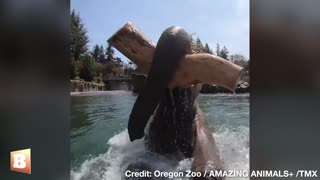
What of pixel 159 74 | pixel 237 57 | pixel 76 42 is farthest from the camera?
pixel 76 42

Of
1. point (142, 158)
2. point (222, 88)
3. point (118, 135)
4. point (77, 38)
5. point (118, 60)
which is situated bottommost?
point (142, 158)

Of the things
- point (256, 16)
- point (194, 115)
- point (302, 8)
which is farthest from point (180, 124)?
point (302, 8)

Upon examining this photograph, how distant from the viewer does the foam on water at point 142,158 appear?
221 centimetres

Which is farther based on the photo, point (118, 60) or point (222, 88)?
point (118, 60)

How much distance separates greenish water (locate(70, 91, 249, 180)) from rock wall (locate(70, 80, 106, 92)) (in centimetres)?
3

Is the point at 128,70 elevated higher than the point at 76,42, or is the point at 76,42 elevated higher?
the point at 76,42

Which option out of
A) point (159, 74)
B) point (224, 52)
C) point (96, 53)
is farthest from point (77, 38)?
point (224, 52)

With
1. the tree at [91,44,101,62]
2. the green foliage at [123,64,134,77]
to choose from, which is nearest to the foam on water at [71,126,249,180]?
the green foliage at [123,64,134,77]

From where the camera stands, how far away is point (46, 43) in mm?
2498

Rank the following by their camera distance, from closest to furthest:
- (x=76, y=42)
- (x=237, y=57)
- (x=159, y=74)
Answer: (x=237, y=57)
(x=159, y=74)
(x=76, y=42)

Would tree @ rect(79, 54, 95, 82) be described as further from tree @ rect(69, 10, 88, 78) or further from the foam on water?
the foam on water

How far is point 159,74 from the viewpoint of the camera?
230 centimetres

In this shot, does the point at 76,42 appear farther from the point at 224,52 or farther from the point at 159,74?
the point at 224,52

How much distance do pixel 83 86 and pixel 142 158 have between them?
47 centimetres
